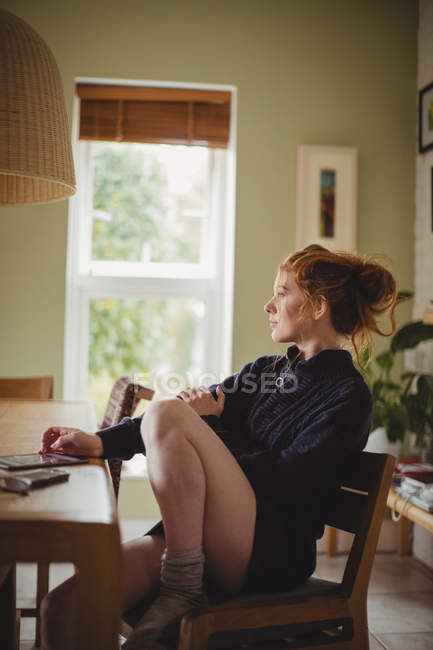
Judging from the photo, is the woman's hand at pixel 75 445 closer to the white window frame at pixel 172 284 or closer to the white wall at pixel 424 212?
the white window frame at pixel 172 284

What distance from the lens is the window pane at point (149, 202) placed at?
3.27 metres

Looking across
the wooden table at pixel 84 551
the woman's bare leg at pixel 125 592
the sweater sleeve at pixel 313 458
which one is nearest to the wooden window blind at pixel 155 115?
the sweater sleeve at pixel 313 458

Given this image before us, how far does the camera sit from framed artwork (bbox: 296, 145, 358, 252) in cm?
310

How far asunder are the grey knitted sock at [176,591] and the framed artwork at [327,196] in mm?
2219

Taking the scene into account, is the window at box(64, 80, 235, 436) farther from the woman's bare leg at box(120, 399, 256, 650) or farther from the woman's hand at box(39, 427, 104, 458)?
the woman's bare leg at box(120, 399, 256, 650)

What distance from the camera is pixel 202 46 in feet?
10.0

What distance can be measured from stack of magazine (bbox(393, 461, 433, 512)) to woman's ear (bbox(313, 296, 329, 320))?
123 centimetres

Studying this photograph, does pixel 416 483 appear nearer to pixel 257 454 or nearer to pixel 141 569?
pixel 257 454

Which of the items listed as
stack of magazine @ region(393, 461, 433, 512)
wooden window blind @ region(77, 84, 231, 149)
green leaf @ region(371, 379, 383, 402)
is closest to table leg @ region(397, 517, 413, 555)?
stack of magazine @ region(393, 461, 433, 512)

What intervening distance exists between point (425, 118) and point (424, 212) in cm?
47

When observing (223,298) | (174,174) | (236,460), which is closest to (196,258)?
(223,298)

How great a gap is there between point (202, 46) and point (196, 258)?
1097 mm

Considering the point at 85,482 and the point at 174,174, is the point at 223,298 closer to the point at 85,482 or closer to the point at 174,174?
the point at 174,174

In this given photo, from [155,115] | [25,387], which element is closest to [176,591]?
[25,387]
